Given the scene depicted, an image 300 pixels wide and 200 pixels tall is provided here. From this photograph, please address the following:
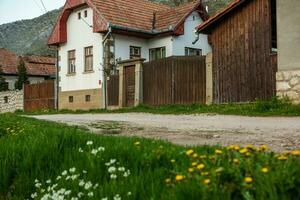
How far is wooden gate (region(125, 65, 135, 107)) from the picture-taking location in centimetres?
2531

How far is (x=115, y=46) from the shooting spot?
3030 centimetres

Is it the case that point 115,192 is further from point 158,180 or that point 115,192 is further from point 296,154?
point 296,154

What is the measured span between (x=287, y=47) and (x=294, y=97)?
179cm

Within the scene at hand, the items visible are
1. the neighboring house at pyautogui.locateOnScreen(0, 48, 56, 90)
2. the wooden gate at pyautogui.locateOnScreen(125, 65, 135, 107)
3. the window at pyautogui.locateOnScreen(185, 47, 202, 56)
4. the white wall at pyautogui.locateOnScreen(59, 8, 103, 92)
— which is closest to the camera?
the wooden gate at pyautogui.locateOnScreen(125, 65, 135, 107)

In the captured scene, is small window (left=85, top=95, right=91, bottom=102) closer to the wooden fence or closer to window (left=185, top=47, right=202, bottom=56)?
window (left=185, top=47, right=202, bottom=56)

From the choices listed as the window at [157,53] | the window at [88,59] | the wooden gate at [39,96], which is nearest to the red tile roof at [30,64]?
the wooden gate at [39,96]

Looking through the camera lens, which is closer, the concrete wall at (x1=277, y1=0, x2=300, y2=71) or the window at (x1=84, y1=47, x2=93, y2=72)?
the concrete wall at (x1=277, y1=0, x2=300, y2=71)

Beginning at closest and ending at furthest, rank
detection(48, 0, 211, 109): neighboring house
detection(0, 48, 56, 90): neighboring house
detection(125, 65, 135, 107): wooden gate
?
detection(125, 65, 135, 107): wooden gate
detection(48, 0, 211, 109): neighboring house
detection(0, 48, 56, 90): neighboring house

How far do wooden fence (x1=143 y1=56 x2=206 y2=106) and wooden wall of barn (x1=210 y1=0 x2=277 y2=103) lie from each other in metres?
1.01

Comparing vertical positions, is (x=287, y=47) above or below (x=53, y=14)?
below

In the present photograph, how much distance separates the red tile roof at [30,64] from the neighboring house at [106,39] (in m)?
21.2

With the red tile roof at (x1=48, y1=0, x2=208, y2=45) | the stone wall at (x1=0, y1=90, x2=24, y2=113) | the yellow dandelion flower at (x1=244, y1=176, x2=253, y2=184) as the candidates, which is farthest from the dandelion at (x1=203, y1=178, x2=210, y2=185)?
the stone wall at (x1=0, y1=90, x2=24, y2=113)

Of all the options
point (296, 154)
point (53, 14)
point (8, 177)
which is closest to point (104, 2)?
point (8, 177)

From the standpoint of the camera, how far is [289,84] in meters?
16.9
